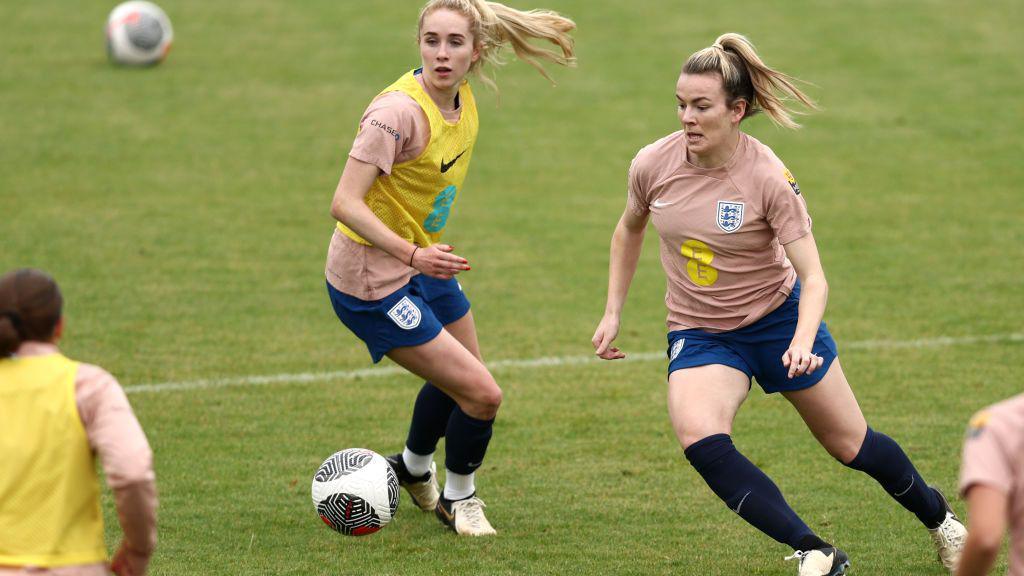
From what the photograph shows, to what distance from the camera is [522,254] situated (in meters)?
12.1

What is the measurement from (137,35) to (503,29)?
42.5 ft

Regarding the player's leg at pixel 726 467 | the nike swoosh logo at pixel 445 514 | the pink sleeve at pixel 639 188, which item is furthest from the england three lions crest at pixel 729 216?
the nike swoosh logo at pixel 445 514

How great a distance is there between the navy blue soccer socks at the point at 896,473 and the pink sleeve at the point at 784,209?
36.1 inches

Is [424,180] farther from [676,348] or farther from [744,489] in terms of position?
[744,489]

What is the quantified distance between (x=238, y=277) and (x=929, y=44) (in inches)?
469

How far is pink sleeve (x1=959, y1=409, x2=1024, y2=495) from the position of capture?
3.18m

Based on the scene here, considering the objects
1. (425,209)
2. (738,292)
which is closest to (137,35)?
(425,209)

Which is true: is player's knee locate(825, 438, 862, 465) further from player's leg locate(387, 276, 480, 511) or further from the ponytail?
the ponytail

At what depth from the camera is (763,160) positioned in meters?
5.25

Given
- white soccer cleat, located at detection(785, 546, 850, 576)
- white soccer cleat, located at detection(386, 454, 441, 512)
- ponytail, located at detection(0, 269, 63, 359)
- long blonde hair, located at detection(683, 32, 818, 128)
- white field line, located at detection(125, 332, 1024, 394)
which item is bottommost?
white field line, located at detection(125, 332, 1024, 394)

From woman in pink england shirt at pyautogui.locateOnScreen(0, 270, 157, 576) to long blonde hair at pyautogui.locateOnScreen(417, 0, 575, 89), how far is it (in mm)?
2669

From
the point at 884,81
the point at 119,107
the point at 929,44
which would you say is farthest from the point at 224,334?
the point at 929,44

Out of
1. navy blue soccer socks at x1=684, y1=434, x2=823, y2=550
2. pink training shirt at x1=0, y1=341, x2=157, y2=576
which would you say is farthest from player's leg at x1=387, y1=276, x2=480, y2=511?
pink training shirt at x1=0, y1=341, x2=157, y2=576

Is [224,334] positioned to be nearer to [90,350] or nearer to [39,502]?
[90,350]
